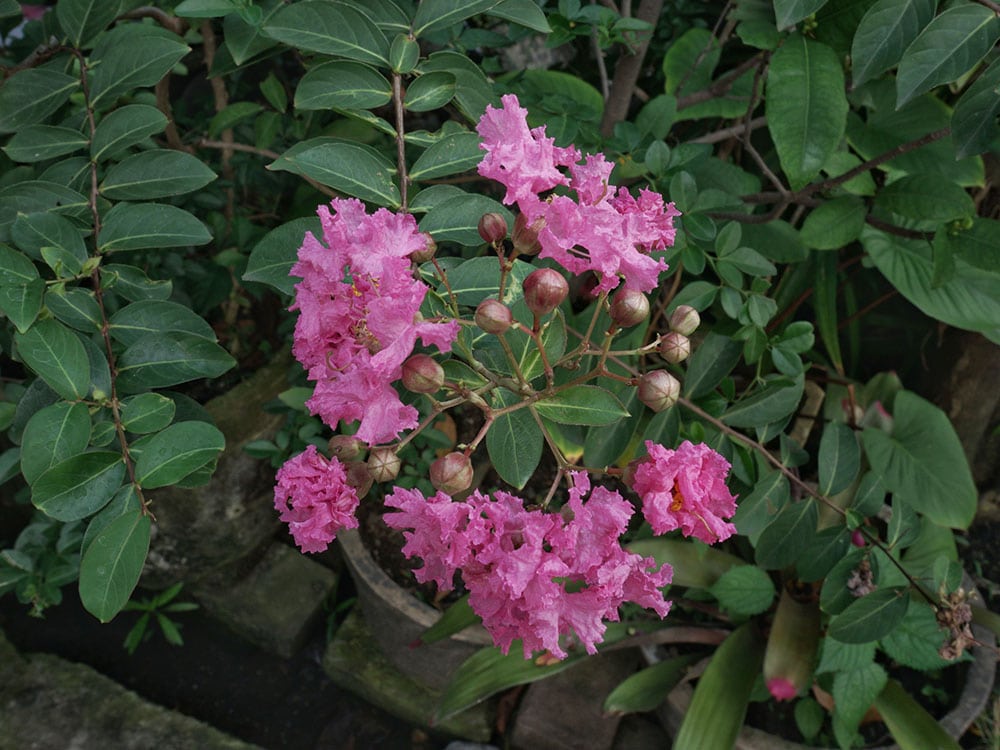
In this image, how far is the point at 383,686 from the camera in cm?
193

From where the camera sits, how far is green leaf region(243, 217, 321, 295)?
85 cm

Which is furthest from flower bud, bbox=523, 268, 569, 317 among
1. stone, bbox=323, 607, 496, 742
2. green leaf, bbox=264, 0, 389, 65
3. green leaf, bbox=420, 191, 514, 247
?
stone, bbox=323, 607, 496, 742

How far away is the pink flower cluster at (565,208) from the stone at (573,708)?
122 cm

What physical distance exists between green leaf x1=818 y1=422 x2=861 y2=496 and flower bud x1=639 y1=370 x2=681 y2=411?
1.64ft

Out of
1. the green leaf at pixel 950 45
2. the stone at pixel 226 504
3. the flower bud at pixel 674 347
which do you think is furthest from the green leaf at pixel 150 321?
the stone at pixel 226 504

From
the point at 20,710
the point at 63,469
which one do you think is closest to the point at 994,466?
the point at 63,469

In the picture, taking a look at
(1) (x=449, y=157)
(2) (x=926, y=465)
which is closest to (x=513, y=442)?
(1) (x=449, y=157)

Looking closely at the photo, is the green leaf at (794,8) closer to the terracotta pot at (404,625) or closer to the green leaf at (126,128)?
the green leaf at (126,128)

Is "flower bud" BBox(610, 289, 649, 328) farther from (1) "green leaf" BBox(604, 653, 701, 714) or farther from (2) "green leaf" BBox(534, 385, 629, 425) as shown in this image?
(1) "green leaf" BBox(604, 653, 701, 714)

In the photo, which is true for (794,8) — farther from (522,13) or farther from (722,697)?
(722,697)

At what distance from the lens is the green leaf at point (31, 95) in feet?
3.28

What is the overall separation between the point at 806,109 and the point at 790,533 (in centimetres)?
57

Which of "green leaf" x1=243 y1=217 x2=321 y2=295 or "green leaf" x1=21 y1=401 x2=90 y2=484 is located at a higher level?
"green leaf" x1=243 y1=217 x2=321 y2=295

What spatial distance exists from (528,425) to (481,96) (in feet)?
1.28
